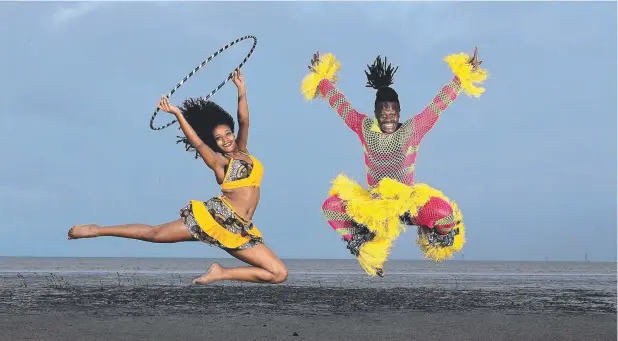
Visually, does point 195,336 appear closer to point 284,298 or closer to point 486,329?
point 486,329

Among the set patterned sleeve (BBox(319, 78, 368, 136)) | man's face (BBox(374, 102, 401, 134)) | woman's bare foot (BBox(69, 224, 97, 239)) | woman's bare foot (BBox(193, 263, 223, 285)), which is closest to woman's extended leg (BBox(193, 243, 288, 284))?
woman's bare foot (BBox(193, 263, 223, 285))

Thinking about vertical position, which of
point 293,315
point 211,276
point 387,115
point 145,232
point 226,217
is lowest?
point 293,315

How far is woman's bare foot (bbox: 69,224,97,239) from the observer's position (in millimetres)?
9195

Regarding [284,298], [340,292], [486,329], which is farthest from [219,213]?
[340,292]

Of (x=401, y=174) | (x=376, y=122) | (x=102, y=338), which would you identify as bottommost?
(x=102, y=338)

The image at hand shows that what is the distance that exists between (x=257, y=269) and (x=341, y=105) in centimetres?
213

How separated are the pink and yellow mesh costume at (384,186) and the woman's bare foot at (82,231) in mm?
2685

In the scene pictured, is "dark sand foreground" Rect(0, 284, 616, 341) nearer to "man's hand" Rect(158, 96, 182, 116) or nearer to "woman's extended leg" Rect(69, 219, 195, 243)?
"woman's extended leg" Rect(69, 219, 195, 243)

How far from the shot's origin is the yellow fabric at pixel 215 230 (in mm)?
8852

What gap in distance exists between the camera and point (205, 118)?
873 centimetres

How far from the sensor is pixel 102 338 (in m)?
27.2

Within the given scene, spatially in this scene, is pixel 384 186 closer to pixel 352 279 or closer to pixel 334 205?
pixel 334 205

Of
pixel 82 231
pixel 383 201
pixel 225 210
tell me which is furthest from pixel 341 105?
pixel 82 231

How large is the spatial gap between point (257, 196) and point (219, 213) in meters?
0.47
